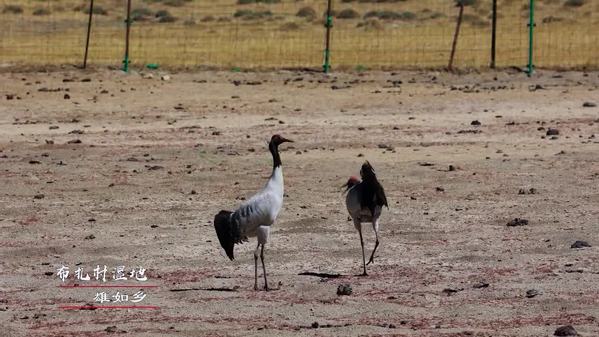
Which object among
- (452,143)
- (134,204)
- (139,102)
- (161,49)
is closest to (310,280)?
(134,204)

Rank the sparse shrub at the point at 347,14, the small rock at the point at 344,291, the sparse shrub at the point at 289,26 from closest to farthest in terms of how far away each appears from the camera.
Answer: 1. the small rock at the point at 344,291
2. the sparse shrub at the point at 289,26
3. the sparse shrub at the point at 347,14

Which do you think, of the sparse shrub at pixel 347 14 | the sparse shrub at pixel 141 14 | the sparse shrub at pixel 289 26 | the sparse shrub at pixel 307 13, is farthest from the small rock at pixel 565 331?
the sparse shrub at pixel 347 14

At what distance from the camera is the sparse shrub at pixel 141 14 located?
53156mm

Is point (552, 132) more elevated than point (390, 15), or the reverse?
point (552, 132)

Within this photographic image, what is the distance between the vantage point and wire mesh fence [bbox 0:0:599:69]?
105ft

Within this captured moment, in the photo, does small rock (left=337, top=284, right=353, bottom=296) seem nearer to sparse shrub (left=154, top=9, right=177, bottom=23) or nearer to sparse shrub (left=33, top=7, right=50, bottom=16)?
sparse shrub (left=154, top=9, right=177, bottom=23)

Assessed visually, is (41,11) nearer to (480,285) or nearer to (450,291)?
(480,285)

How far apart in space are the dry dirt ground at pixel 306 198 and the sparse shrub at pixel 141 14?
2608cm

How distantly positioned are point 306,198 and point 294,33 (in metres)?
27.0

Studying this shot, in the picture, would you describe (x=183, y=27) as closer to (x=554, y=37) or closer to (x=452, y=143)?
(x=554, y=37)

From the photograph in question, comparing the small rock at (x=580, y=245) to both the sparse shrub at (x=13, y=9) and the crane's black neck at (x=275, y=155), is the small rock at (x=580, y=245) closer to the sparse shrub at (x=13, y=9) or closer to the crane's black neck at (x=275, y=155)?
the crane's black neck at (x=275, y=155)

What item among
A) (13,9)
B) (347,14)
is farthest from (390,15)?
(13,9)

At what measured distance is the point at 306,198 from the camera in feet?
52.9

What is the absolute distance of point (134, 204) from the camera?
52.0 ft
